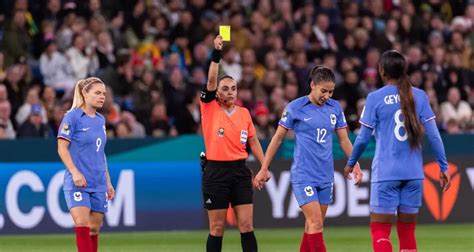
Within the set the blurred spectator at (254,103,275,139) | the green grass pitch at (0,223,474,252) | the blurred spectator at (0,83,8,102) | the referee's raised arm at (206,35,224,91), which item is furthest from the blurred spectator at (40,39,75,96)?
the referee's raised arm at (206,35,224,91)

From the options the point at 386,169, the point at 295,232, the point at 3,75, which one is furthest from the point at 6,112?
the point at 386,169

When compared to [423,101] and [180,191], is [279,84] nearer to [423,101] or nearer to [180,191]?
[180,191]

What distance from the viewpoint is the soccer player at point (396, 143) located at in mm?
11594

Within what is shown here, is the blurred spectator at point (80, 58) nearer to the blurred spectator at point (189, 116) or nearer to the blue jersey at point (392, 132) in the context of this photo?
the blurred spectator at point (189, 116)

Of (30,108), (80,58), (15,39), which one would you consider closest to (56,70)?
(80,58)

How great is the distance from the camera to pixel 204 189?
43.5 feet

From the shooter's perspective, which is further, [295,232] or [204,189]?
[295,232]

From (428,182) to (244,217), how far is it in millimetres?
7791

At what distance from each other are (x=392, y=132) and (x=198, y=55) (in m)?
12.6

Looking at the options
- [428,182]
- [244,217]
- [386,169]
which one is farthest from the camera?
[428,182]

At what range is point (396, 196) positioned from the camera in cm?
1161

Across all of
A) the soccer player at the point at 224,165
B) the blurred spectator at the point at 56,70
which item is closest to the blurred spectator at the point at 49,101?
the blurred spectator at the point at 56,70

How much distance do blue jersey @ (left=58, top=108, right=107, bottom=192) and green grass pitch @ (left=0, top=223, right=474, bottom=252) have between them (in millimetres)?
4049

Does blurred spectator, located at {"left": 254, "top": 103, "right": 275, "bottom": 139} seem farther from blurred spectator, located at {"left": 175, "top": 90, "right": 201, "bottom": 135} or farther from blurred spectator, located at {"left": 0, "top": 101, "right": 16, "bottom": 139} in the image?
blurred spectator, located at {"left": 0, "top": 101, "right": 16, "bottom": 139}
